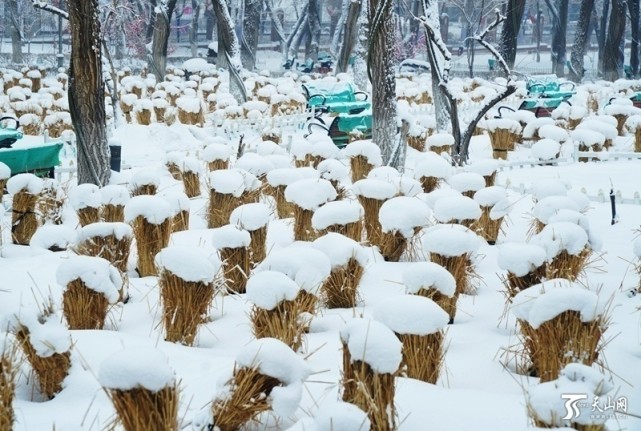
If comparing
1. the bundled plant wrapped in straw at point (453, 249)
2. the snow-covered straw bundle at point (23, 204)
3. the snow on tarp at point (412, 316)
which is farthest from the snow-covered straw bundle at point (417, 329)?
the snow-covered straw bundle at point (23, 204)

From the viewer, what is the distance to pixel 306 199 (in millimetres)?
6176

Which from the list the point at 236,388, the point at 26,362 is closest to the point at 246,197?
the point at 26,362

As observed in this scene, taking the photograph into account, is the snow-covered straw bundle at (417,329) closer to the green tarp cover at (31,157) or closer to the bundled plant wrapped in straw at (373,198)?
the bundled plant wrapped in straw at (373,198)

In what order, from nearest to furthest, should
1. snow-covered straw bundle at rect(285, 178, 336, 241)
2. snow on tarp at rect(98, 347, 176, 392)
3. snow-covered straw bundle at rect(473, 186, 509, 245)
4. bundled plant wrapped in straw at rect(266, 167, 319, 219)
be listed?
1. snow on tarp at rect(98, 347, 176, 392)
2. snow-covered straw bundle at rect(285, 178, 336, 241)
3. snow-covered straw bundle at rect(473, 186, 509, 245)
4. bundled plant wrapped in straw at rect(266, 167, 319, 219)

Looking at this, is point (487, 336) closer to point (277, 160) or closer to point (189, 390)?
point (189, 390)

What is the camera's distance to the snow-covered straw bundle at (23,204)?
6605mm

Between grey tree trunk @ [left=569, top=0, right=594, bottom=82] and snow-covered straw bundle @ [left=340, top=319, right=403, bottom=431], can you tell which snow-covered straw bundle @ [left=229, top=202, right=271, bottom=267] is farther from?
grey tree trunk @ [left=569, top=0, right=594, bottom=82]

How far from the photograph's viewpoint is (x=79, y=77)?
23.8 feet

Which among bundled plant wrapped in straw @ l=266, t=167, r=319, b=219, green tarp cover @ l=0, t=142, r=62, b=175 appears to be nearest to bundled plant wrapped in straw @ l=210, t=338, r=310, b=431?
bundled plant wrapped in straw @ l=266, t=167, r=319, b=219

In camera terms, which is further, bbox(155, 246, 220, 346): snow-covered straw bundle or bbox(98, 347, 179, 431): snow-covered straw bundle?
bbox(155, 246, 220, 346): snow-covered straw bundle

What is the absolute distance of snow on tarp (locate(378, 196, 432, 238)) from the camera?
5637mm

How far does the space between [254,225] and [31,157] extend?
3.97 m

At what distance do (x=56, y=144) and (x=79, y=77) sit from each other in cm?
170

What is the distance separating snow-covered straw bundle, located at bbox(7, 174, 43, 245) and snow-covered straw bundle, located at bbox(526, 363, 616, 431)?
16.8ft
